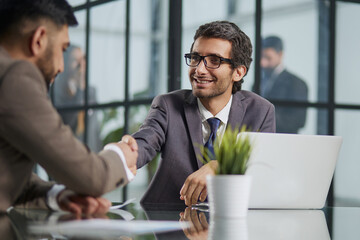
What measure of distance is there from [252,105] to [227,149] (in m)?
1.35

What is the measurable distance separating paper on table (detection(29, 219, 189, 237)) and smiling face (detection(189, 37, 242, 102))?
1389mm

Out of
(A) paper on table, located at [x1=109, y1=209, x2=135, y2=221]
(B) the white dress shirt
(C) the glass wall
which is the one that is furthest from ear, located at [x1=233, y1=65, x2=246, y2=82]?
(C) the glass wall

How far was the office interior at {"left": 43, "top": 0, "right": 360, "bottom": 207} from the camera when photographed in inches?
189

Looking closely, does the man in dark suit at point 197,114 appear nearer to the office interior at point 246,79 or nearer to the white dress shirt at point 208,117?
the white dress shirt at point 208,117

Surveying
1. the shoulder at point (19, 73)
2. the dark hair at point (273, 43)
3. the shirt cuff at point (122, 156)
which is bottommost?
the shirt cuff at point (122, 156)

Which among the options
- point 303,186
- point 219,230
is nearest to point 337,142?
point 303,186

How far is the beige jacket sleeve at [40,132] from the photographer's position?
4.48ft

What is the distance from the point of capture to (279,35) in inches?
192

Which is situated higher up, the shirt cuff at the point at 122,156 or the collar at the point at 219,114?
the collar at the point at 219,114

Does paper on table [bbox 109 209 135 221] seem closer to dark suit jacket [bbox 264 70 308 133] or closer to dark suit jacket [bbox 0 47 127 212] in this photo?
dark suit jacket [bbox 0 47 127 212]

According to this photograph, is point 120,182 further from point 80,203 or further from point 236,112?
point 236,112

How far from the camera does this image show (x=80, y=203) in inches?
63.2

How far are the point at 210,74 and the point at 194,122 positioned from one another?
31 centimetres

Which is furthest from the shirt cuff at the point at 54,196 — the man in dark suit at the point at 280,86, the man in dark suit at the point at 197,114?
the man in dark suit at the point at 280,86
